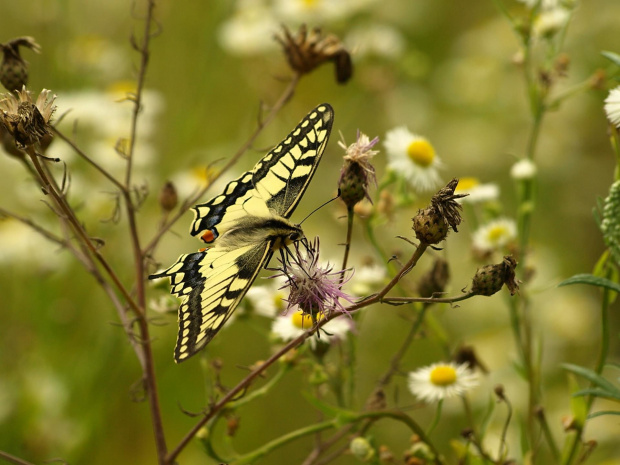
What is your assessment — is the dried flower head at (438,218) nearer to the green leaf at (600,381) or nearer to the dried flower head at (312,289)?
the dried flower head at (312,289)

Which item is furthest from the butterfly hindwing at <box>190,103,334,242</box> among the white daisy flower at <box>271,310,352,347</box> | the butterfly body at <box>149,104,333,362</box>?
the white daisy flower at <box>271,310,352,347</box>

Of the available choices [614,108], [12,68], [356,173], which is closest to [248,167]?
[12,68]

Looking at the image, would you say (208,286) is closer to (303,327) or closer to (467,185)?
(303,327)

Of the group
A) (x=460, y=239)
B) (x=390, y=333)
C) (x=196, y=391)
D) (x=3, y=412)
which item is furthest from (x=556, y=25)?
(x=3, y=412)

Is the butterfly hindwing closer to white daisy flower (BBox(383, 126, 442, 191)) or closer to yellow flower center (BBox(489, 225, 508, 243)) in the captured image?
white daisy flower (BBox(383, 126, 442, 191))

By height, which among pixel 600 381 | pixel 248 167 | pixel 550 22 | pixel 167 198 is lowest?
pixel 600 381
